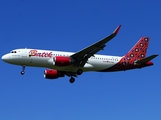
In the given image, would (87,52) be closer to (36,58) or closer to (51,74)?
(36,58)

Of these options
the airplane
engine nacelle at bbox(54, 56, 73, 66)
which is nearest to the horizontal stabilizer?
the airplane

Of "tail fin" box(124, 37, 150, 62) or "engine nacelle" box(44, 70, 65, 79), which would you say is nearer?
"engine nacelle" box(44, 70, 65, 79)

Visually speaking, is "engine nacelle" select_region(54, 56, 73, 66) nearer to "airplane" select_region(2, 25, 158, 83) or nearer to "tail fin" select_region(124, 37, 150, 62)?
"airplane" select_region(2, 25, 158, 83)

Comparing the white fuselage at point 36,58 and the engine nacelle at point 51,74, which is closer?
the white fuselage at point 36,58

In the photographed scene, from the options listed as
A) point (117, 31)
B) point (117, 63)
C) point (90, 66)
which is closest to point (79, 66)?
point (90, 66)

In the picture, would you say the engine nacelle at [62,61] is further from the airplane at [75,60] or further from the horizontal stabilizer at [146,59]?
the horizontal stabilizer at [146,59]

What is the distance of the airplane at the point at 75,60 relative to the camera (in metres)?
68.5

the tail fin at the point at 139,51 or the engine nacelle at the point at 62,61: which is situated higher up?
the tail fin at the point at 139,51

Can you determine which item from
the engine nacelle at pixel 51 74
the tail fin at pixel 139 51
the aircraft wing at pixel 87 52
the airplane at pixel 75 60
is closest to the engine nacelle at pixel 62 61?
the airplane at pixel 75 60

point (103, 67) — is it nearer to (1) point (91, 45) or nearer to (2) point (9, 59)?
(1) point (91, 45)

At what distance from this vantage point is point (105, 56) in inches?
2901

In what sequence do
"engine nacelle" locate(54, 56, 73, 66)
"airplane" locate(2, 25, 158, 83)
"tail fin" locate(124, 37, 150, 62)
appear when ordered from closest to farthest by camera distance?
"engine nacelle" locate(54, 56, 73, 66) < "airplane" locate(2, 25, 158, 83) < "tail fin" locate(124, 37, 150, 62)

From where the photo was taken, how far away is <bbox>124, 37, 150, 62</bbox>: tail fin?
76.2 m

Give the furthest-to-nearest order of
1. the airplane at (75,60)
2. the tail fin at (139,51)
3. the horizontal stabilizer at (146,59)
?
the tail fin at (139,51) → the horizontal stabilizer at (146,59) → the airplane at (75,60)
